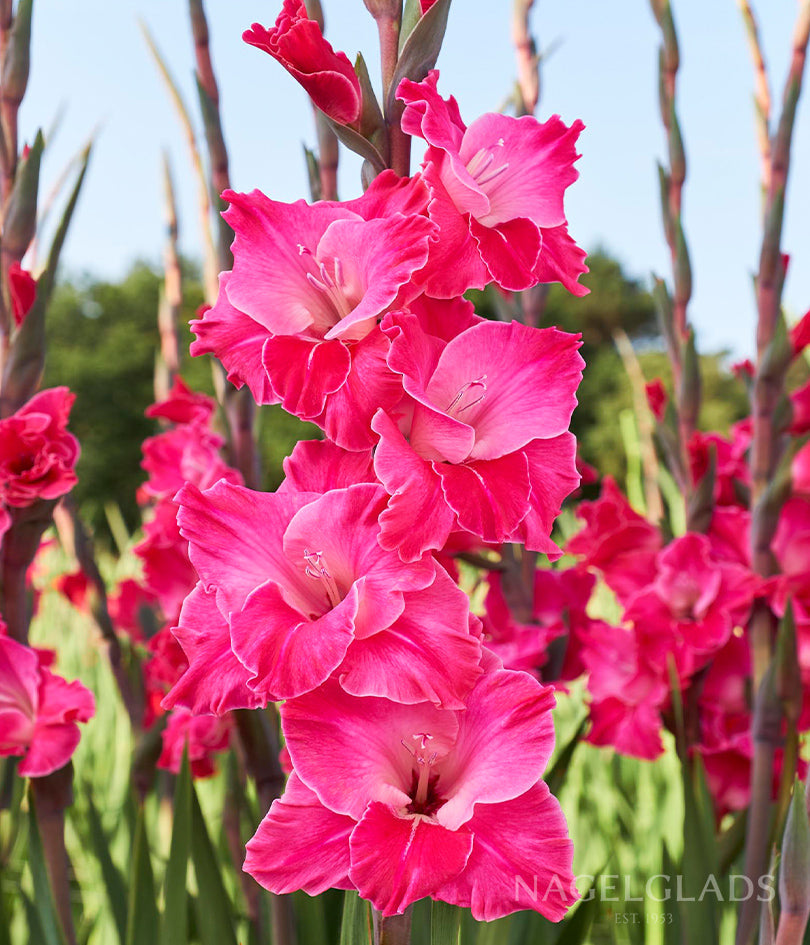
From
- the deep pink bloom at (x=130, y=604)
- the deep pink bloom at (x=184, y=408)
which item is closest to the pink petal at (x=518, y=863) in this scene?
the deep pink bloom at (x=184, y=408)

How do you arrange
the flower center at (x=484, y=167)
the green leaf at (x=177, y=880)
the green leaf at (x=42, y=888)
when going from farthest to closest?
the green leaf at (x=42, y=888), the green leaf at (x=177, y=880), the flower center at (x=484, y=167)

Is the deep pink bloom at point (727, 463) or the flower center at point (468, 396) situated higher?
the deep pink bloom at point (727, 463)

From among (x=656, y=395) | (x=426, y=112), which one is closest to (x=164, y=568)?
(x=656, y=395)

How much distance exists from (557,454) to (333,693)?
0.64 feet

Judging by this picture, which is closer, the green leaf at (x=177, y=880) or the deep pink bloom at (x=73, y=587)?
the green leaf at (x=177, y=880)

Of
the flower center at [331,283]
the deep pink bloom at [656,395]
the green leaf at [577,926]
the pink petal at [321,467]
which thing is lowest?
the green leaf at [577,926]

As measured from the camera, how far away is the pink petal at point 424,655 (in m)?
0.49

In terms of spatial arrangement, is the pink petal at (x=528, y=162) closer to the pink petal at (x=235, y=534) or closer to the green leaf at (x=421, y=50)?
the green leaf at (x=421, y=50)

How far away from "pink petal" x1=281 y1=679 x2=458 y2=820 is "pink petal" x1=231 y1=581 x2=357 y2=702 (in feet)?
0.10

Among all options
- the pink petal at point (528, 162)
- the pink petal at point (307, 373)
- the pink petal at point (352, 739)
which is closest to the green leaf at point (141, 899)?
the pink petal at point (352, 739)

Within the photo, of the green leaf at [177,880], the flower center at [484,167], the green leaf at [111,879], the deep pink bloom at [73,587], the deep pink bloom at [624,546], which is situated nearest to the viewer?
the flower center at [484,167]

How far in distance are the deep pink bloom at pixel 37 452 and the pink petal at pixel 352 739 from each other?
424mm

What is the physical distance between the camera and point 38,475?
2.81ft

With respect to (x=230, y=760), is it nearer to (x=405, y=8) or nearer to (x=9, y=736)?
(x=9, y=736)
